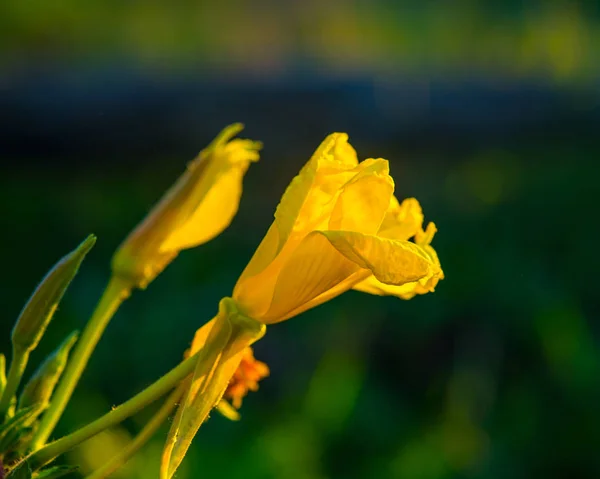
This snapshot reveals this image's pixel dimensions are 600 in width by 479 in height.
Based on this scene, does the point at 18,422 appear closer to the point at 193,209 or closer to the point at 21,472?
the point at 21,472

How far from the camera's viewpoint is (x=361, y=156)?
5.12 metres

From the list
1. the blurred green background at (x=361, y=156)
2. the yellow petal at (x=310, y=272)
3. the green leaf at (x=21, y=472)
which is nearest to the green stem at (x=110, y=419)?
the green leaf at (x=21, y=472)

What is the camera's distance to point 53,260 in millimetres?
4352

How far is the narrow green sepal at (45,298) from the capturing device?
3.17ft

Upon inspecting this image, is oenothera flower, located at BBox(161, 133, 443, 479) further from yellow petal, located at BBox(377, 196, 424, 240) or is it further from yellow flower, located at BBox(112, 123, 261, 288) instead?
yellow flower, located at BBox(112, 123, 261, 288)

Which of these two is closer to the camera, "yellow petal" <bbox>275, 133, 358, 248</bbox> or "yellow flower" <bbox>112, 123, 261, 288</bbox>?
"yellow petal" <bbox>275, 133, 358, 248</bbox>

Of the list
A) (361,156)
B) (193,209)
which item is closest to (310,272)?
(193,209)

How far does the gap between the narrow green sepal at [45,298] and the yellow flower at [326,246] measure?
17 cm

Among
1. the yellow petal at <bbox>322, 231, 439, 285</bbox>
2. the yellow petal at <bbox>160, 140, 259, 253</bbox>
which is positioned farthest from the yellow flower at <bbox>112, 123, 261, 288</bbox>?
the yellow petal at <bbox>322, 231, 439, 285</bbox>

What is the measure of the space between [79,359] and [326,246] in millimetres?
347

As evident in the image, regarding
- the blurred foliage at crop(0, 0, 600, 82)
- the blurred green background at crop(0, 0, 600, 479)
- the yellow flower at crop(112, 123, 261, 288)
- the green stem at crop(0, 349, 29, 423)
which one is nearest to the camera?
the green stem at crop(0, 349, 29, 423)

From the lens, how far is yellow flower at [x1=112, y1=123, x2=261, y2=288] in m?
1.13

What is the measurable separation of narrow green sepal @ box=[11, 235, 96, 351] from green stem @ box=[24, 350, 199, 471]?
0.13 m

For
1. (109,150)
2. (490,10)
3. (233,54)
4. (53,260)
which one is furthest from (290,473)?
(490,10)
